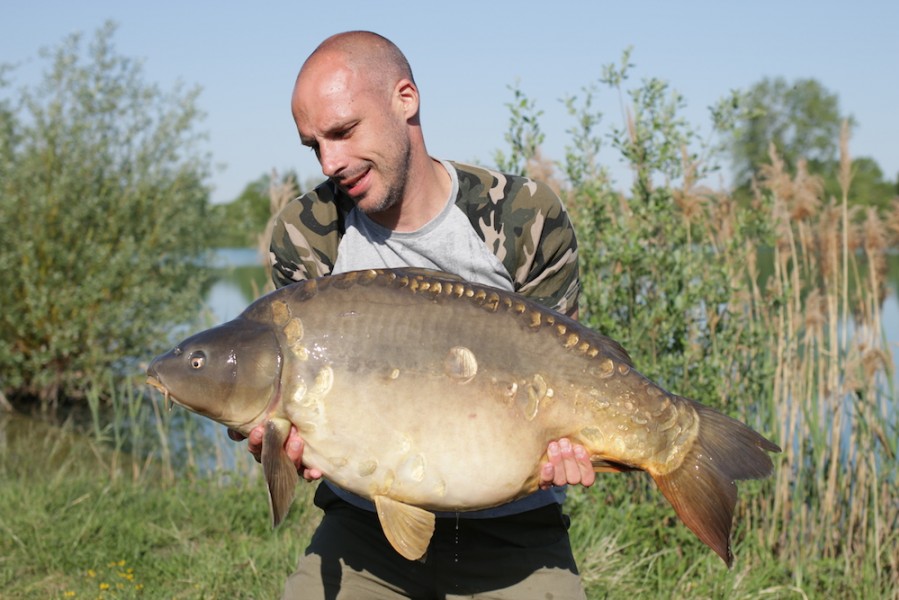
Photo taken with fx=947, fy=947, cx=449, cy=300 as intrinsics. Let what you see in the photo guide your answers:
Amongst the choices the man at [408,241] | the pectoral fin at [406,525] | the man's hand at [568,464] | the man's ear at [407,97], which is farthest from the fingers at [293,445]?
the man's ear at [407,97]

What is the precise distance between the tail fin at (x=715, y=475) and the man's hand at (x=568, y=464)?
0.52 ft

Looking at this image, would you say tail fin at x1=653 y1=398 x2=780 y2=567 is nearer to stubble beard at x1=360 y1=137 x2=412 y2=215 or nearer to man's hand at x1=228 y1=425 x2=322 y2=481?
man's hand at x1=228 y1=425 x2=322 y2=481

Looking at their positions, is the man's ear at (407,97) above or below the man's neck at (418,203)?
above

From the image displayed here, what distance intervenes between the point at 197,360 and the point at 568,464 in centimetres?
79

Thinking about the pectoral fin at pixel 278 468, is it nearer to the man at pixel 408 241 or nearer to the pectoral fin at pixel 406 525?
the pectoral fin at pixel 406 525

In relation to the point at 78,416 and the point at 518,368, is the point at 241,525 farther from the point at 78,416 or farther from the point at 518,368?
the point at 78,416

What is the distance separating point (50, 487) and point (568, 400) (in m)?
3.44

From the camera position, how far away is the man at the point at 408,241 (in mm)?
2211

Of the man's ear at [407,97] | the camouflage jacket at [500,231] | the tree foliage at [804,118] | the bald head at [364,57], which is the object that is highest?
the tree foliage at [804,118]

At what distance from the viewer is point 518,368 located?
6.35 feet

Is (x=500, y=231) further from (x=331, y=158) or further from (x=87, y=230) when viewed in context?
(x=87, y=230)

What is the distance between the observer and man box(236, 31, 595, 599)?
221 cm

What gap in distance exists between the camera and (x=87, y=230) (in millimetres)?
10281

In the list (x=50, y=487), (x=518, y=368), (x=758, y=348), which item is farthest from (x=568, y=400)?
(x=50, y=487)
